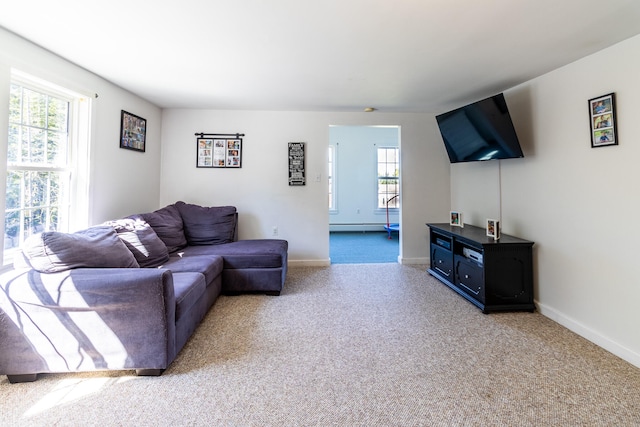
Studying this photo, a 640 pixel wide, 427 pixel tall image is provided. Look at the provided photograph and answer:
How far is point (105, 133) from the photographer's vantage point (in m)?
2.77

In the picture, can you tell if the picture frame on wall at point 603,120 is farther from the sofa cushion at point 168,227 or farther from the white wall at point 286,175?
the sofa cushion at point 168,227

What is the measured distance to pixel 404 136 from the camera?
401cm

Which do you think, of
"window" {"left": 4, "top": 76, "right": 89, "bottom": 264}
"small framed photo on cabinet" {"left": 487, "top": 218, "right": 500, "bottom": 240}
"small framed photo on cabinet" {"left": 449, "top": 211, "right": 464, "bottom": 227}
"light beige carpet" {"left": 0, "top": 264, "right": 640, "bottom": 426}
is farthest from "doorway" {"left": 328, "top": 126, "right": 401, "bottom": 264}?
"window" {"left": 4, "top": 76, "right": 89, "bottom": 264}

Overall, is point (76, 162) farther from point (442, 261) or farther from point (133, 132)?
point (442, 261)

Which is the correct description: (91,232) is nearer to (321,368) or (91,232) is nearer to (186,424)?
(186,424)

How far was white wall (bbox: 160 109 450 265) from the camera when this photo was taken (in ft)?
12.5

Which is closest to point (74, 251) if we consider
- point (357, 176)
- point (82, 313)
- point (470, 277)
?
point (82, 313)

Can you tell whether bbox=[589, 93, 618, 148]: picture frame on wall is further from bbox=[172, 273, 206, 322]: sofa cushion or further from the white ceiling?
bbox=[172, 273, 206, 322]: sofa cushion

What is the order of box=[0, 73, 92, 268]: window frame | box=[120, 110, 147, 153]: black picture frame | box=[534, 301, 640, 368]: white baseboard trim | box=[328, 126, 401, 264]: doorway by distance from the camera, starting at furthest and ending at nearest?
box=[328, 126, 401, 264]: doorway < box=[120, 110, 147, 153]: black picture frame < box=[0, 73, 92, 268]: window frame < box=[534, 301, 640, 368]: white baseboard trim

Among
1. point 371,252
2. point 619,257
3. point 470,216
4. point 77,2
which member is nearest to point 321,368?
point 619,257

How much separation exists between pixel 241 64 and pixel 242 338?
2.28m

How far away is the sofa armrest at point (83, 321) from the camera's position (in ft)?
5.02

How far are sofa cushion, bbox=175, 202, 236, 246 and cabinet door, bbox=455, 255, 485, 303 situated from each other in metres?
2.73

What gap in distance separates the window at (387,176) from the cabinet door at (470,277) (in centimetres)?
423
